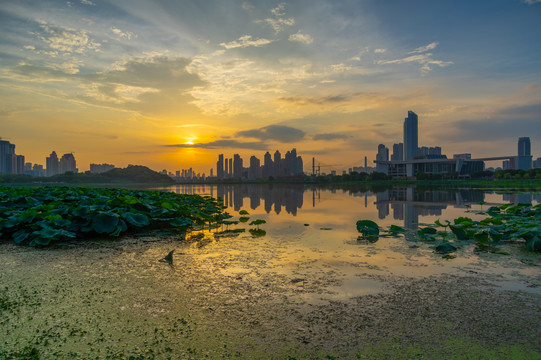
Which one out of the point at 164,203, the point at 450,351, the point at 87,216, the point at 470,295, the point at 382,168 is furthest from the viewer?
the point at 382,168

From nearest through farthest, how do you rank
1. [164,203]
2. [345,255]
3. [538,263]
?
[538,263] < [345,255] < [164,203]

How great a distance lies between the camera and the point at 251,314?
2.91 m

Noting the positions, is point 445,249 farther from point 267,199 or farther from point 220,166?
point 220,166

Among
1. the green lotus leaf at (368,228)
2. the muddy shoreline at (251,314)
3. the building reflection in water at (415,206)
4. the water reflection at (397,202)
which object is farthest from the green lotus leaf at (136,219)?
the building reflection in water at (415,206)

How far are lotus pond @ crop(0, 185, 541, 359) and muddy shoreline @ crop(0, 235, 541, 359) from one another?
0.01m

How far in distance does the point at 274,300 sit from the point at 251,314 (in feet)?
1.33

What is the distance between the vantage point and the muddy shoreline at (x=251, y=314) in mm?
2299

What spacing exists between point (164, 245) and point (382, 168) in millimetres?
139301

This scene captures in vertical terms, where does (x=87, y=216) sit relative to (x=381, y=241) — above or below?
above

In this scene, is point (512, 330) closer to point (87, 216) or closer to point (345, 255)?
point (345, 255)

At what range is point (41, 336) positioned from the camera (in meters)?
2.46

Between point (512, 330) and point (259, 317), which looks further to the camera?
point (259, 317)

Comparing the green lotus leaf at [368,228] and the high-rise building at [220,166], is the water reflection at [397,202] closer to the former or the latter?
the green lotus leaf at [368,228]

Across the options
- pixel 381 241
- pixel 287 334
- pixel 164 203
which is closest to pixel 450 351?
pixel 287 334
